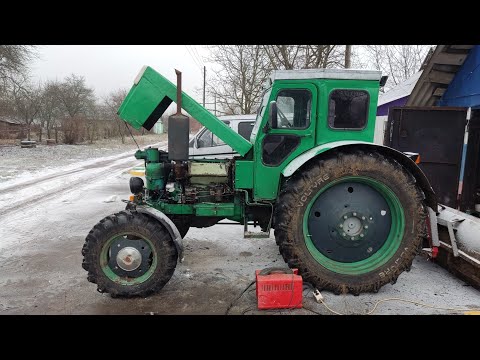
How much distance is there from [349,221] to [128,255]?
2457 millimetres

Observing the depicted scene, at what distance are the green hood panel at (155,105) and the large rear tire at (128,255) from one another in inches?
47.1

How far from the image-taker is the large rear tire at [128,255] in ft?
12.1

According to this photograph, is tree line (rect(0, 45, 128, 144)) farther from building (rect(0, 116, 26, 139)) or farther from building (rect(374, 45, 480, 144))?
building (rect(374, 45, 480, 144))

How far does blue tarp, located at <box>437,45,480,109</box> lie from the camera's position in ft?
23.9

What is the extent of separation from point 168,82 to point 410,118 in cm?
501

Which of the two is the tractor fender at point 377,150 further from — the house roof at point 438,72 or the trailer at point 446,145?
the house roof at point 438,72

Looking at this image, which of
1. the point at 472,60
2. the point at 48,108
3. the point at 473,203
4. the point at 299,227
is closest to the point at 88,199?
the point at 299,227

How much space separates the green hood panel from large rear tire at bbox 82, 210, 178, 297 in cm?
120

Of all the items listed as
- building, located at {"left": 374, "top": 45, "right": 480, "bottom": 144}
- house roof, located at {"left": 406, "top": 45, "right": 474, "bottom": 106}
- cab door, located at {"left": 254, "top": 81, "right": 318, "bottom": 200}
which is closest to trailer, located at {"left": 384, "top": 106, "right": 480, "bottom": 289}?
building, located at {"left": 374, "top": 45, "right": 480, "bottom": 144}

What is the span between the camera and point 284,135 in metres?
4.02

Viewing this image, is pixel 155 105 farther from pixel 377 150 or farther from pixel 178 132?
pixel 377 150

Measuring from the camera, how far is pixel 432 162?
6828mm

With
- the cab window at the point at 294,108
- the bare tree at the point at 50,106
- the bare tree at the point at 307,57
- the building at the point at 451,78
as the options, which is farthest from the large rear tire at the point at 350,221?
the bare tree at the point at 50,106

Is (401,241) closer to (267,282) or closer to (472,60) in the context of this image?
(267,282)
